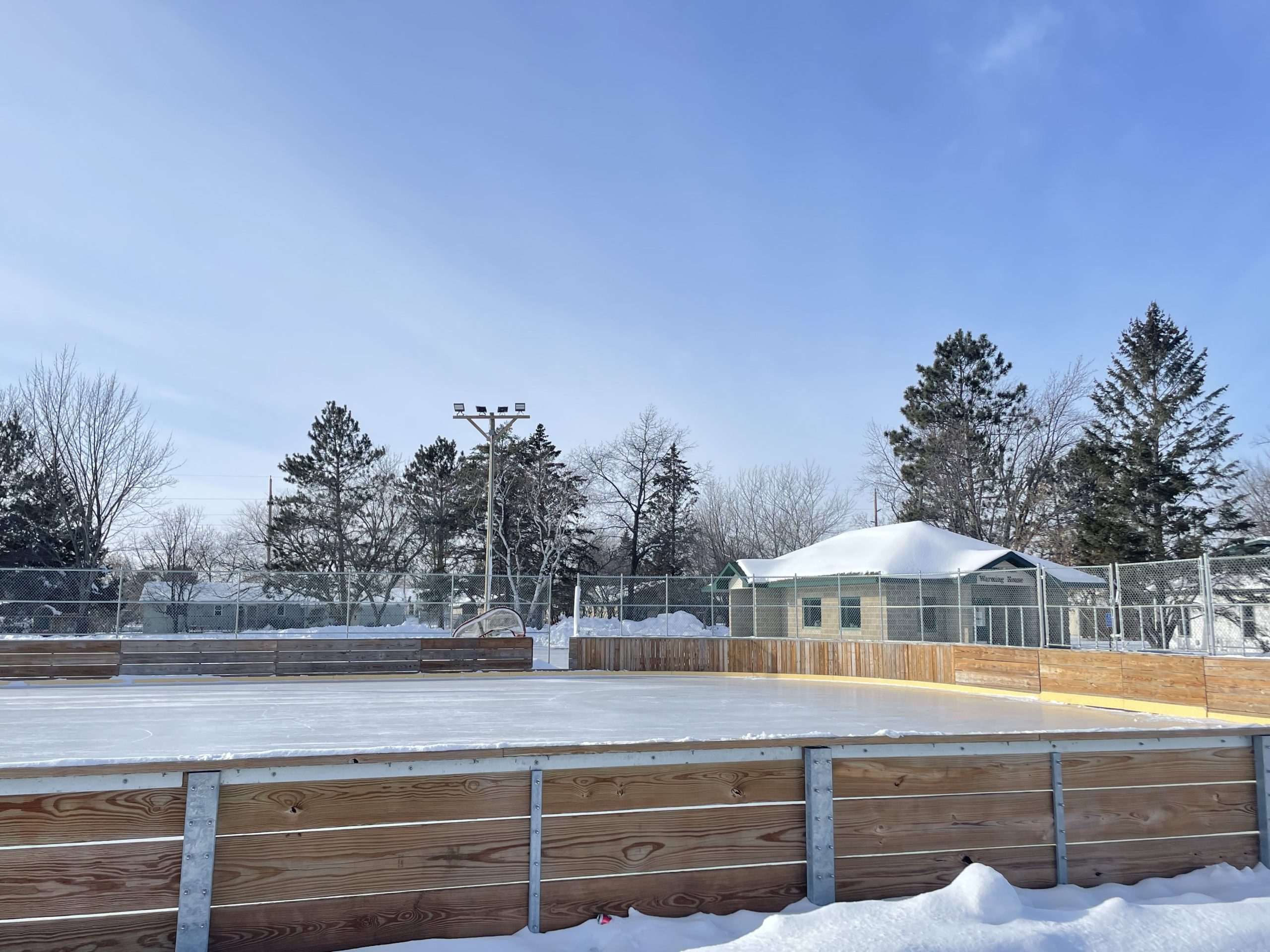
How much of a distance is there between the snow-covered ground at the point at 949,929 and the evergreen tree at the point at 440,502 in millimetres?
45205

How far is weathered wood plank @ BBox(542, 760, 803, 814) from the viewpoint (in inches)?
142

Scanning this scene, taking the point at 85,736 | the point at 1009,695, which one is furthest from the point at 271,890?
the point at 1009,695

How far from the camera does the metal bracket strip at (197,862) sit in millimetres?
3080

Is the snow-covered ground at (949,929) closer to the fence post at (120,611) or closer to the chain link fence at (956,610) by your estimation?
the chain link fence at (956,610)

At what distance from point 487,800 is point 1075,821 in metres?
2.83

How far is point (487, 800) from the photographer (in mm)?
3492

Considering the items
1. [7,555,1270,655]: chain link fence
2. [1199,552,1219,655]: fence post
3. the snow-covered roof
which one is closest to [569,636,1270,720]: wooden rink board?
[1199,552,1219,655]: fence post

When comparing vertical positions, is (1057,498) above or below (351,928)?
above

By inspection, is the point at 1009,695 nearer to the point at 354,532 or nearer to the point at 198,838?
the point at 198,838

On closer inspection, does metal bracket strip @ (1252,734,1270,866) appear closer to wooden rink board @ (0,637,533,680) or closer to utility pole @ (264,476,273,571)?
wooden rink board @ (0,637,533,680)

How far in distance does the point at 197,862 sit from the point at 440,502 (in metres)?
46.5

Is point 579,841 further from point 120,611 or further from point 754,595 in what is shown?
point 754,595

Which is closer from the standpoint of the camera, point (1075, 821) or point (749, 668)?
point (1075, 821)

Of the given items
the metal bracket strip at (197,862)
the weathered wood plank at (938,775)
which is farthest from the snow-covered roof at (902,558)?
the metal bracket strip at (197,862)
